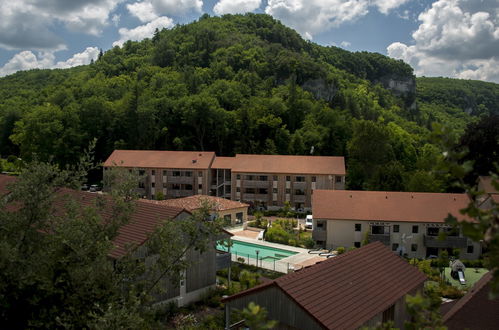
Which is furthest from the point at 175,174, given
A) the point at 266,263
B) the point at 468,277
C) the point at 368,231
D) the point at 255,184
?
the point at 468,277

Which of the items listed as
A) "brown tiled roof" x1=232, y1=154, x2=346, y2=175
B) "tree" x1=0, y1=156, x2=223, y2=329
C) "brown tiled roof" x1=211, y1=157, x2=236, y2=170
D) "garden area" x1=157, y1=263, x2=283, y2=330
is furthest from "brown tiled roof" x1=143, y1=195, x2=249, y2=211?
"tree" x1=0, y1=156, x2=223, y2=329

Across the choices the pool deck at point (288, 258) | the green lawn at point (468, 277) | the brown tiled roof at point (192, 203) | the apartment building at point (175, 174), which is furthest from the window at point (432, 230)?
the apartment building at point (175, 174)

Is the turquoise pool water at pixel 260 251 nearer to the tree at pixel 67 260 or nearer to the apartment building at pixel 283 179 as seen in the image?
the apartment building at pixel 283 179

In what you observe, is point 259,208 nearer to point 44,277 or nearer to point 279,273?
point 279,273

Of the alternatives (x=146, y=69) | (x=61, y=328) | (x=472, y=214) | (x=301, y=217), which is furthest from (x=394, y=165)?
(x=146, y=69)

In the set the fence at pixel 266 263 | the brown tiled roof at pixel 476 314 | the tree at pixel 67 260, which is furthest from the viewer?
the fence at pixel 266 263

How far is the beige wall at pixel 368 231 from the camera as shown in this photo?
114 feet

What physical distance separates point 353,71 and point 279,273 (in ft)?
471

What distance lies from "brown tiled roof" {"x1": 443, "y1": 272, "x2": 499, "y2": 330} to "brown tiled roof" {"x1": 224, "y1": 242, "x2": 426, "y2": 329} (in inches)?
103

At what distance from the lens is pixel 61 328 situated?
9.38 m

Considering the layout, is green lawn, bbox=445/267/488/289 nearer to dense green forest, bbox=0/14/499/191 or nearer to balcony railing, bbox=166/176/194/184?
dense green forest, bbox=0/14/499/191

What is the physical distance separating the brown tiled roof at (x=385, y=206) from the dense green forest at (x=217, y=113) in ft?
17.4

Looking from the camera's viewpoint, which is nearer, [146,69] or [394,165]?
[394,165]

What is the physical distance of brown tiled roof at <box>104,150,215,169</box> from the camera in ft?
191
